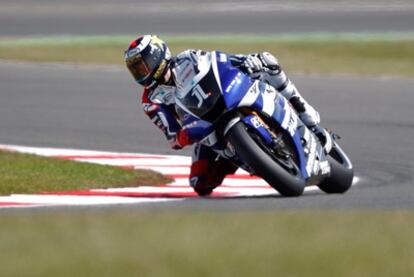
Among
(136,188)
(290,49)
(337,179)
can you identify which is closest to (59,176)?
(136,188)

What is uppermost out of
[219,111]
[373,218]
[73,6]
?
[373,218]

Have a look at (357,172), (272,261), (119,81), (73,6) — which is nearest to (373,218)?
(272,261)

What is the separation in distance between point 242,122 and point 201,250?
4.62m

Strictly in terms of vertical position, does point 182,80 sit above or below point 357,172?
above

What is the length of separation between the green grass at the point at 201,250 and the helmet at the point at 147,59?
422cm

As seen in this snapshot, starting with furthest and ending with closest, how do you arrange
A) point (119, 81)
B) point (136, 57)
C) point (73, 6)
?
point (73, 6)
point (119, 81)
point (136, 57)

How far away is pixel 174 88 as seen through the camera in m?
8.82

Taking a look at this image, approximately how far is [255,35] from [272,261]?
18829 mm

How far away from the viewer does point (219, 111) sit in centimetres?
878

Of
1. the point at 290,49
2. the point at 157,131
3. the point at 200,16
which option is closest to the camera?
the point at 157,131

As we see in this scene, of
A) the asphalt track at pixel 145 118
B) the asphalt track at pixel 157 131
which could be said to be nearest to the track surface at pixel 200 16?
the asphalt track at pixel 157 131

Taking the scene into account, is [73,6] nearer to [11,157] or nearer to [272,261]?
[11,157]

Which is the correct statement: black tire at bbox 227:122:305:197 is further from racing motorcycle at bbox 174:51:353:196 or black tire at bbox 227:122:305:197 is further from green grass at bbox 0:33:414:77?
green grass at bbox 0:33:414:77

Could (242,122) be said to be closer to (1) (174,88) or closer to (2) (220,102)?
(2) (220,102)
